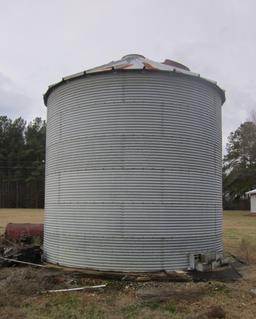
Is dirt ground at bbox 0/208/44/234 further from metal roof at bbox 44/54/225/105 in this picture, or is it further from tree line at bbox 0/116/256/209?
tree line at bbox 0/116/256/209

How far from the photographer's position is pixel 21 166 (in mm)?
67250

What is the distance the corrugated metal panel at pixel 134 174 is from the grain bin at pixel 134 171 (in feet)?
0.07

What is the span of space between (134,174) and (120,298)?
294 centimetres

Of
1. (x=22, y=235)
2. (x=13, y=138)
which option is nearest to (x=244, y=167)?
(x=13, y=138)

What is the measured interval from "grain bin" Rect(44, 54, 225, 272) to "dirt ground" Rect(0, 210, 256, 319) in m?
0.94

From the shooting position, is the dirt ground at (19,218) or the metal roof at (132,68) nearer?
the metal roof at (132,68)

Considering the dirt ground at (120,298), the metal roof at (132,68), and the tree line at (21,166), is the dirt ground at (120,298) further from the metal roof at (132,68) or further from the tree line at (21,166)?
the tree line at (21,166)

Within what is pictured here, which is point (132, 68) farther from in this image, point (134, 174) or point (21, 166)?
point (21, 166)

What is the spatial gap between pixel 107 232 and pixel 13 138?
61.9 meters

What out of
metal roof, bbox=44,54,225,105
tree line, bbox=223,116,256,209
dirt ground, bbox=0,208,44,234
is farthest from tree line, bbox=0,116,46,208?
metal roof, bbox=44,54,225,105

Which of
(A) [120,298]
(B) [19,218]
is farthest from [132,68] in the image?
(B) [19,218]

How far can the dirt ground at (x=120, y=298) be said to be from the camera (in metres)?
6.91

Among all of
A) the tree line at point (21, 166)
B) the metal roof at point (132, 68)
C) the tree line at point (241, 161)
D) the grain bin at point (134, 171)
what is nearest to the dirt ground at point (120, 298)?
the grain bin at point (134, 171)

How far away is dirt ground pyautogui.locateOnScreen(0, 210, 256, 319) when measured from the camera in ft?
22.7
